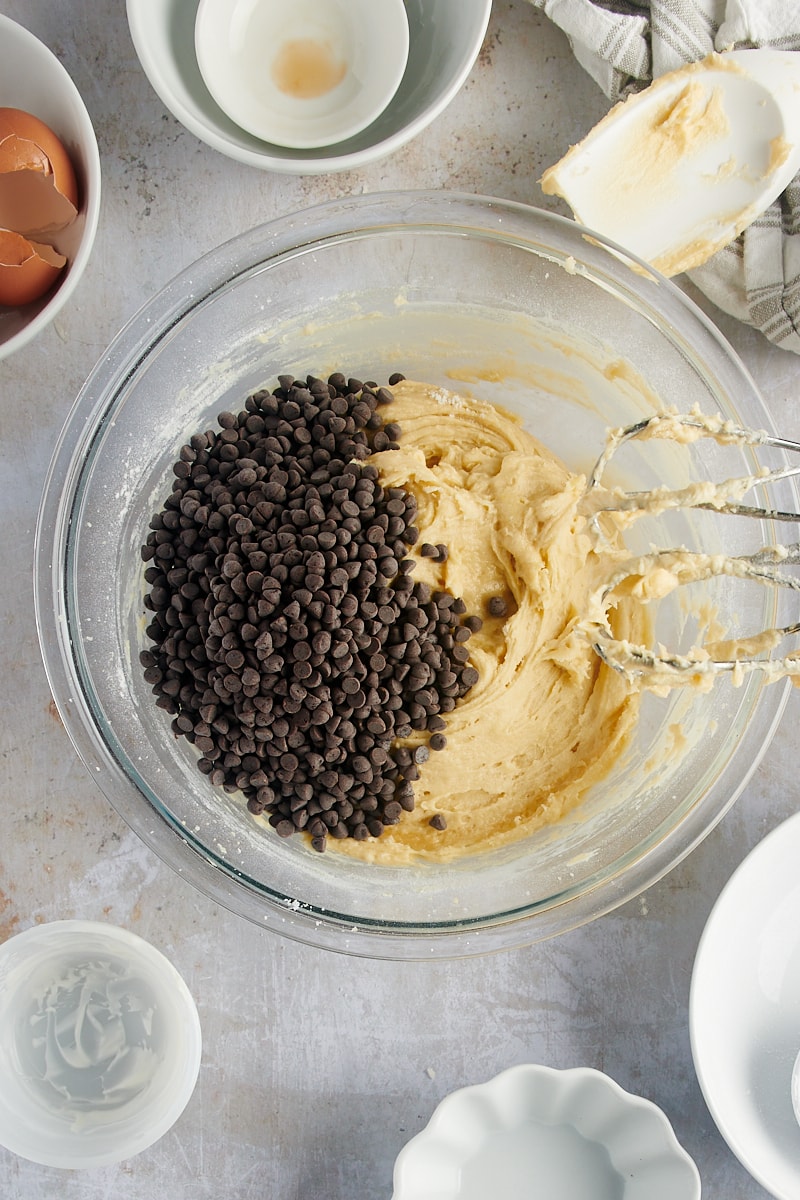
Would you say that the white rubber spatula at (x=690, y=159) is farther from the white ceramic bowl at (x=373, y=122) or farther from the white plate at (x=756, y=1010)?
the white plate at (x=756, y=1010)

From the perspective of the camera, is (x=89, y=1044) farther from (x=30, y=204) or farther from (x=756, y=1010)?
(x=30, y=204)

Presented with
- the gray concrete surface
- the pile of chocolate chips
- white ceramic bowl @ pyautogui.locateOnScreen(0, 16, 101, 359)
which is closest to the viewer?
the pile of chocolate chips

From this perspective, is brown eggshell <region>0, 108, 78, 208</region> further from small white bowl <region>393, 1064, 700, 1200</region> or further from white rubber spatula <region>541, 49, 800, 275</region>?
small white bowl <region>393, 1064, 700, 1200</region>

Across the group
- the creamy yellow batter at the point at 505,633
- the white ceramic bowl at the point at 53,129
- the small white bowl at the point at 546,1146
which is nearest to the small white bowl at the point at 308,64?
the white ceramic bowl at the point at 53,129

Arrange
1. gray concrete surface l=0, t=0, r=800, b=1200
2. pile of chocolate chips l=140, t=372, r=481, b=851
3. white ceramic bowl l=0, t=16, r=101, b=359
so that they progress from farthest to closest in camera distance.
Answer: gray concrete surface l=0, t=0, r=800, b=1200
white ceramic bowl l=0, t=16, r=101, b=359
pile of chocolate chips l=140, t=372, r=481, b=851

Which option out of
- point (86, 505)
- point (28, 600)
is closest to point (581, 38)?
point (86, 505)

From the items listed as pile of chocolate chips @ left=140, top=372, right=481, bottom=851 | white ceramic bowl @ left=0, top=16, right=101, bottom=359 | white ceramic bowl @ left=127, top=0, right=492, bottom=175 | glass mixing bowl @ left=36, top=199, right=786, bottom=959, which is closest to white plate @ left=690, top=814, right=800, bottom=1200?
glass mixing bowl @ left=36, top=199, right=786, bottom=959
